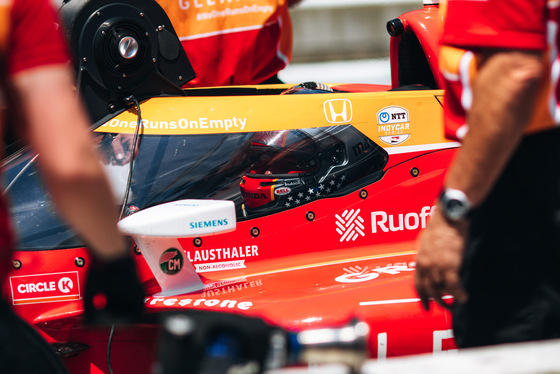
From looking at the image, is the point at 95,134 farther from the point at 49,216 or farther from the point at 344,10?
the point at 344,10

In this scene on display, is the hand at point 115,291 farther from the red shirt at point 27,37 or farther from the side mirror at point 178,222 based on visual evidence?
the side mirror at point 178,222

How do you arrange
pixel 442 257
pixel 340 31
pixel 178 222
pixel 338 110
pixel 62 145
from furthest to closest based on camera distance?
pixel 340 31, pixel 338 110, pixel 178 222, pixel 442 257, pixel 62 145

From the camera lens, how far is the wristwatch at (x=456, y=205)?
1.48 m

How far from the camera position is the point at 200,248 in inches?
109

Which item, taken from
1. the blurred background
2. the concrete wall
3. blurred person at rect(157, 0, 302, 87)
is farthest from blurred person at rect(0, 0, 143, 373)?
the concrete wall

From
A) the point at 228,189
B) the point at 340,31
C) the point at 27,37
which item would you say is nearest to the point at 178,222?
the point at 228,189

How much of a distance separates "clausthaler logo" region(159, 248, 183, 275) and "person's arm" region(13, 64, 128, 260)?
50.3 inches

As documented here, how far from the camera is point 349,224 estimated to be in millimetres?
2840

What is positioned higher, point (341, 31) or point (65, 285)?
point (65, 285)

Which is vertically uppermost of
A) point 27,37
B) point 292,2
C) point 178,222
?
point 27,37

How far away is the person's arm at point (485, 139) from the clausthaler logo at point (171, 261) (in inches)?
46.9

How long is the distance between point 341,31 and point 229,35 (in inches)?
349

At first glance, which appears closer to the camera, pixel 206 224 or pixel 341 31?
pixel 206 224

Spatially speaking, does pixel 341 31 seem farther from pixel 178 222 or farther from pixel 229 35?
pixel 178 222
